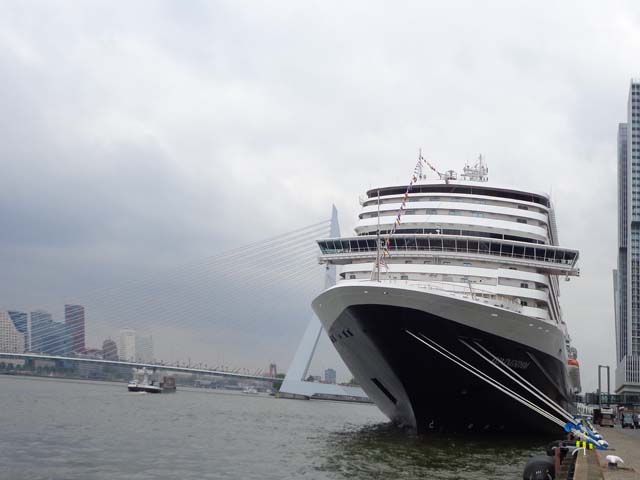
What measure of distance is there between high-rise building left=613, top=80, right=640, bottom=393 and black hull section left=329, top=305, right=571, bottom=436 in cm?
10538

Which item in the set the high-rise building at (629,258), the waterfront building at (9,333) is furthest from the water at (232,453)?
the waterfront building at (9,333)

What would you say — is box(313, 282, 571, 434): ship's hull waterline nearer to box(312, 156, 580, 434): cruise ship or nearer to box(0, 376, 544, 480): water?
box(312, 156, 580, 434): cruise ship

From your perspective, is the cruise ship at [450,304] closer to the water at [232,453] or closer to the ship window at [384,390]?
the ship window at [384,390]

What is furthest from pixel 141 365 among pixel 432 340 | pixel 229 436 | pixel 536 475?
pixel 536 475

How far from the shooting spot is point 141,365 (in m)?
90.6

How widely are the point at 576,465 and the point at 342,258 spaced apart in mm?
14081

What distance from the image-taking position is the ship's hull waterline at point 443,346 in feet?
69.1

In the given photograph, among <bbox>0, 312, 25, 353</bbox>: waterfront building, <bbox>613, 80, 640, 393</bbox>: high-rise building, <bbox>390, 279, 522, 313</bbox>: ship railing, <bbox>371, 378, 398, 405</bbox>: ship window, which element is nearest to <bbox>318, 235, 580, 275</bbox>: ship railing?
<bbox>390, 279, 522, 313</bbox>: ship railing

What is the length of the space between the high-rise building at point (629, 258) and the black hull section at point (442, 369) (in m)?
105

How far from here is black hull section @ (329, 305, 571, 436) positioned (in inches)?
843

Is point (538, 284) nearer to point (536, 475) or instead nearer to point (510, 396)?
point (510, 396)

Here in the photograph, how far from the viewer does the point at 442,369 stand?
21891 millimetres

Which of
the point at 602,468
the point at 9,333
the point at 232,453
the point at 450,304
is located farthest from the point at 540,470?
the point at 9,333

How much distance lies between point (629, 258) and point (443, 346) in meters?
128
